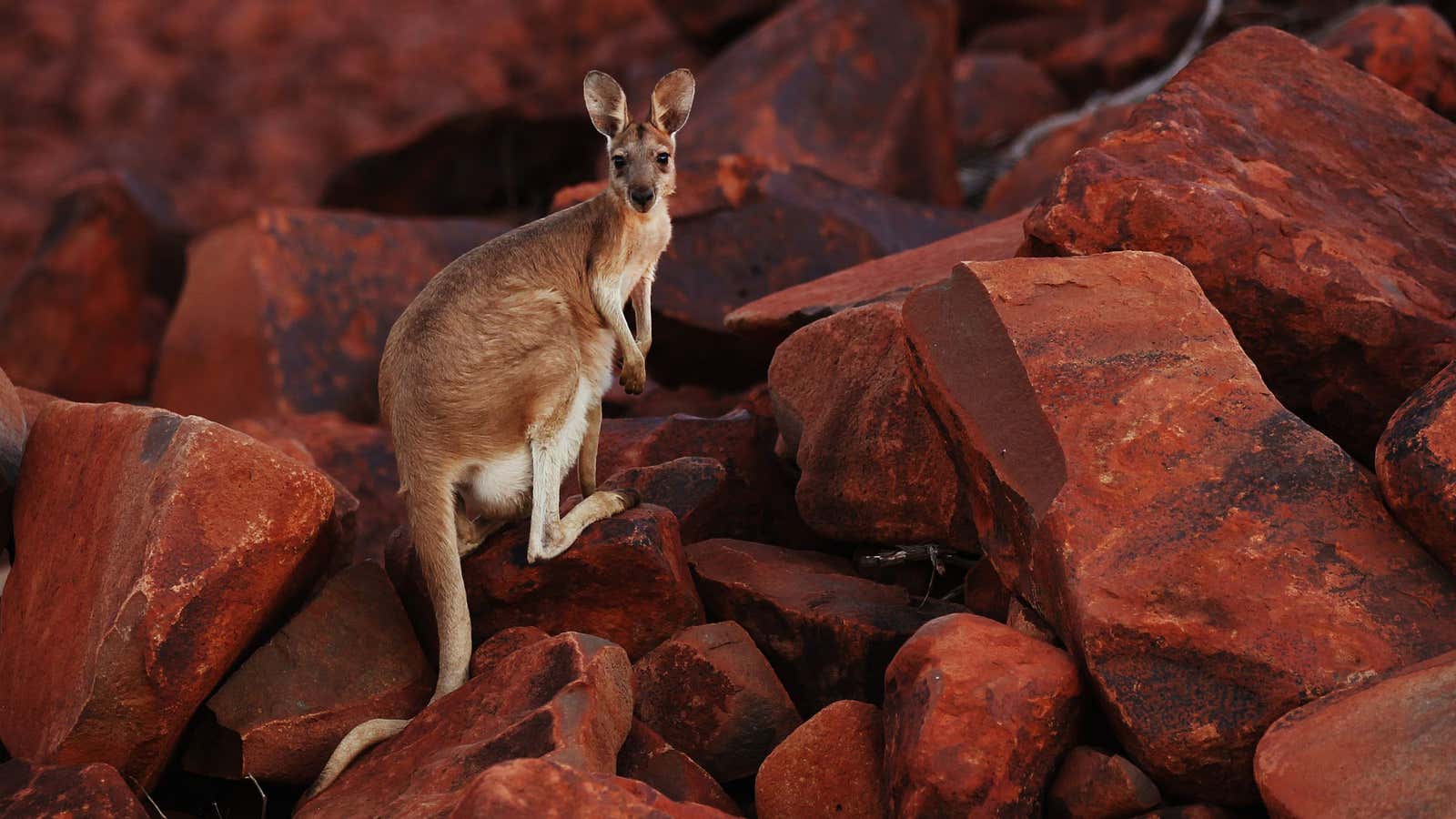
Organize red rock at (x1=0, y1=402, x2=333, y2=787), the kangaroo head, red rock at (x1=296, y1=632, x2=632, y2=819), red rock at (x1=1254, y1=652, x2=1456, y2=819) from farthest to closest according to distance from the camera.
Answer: the kangaroo head, red rock at (x1=0, y1=402, x2=333, y2=787), red rock at (x1=296, y1=632, x2=632, y2=819), red rock at (x1=1254, y1=652, x2=1456, y2=819)

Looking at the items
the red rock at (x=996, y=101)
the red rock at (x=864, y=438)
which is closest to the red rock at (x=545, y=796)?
the red rock at (x=864, y=438)

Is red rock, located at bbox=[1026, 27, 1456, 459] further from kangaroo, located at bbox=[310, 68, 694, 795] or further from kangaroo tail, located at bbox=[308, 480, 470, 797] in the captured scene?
kangaroo tail, located at bbox=[308, 480, 470, 797]

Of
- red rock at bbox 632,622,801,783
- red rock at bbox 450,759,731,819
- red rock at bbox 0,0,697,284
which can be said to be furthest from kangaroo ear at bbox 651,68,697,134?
red rock at bbox 0,0,697,284

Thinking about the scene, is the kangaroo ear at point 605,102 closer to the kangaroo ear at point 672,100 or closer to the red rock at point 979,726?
the kangaroo ear at point 672,100

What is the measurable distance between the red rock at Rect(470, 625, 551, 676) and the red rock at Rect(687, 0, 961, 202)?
5352 mm

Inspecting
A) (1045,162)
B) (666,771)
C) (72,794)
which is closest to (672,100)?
(666,771)

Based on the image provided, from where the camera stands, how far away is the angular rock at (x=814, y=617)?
4441 mm

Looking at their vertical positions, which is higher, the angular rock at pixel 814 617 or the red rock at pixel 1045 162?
the angular rock at pixel 814 617

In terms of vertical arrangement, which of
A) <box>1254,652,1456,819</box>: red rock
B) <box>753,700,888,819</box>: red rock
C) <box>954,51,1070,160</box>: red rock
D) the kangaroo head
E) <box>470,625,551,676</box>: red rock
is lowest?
<box>954,51,1070,160</box>: red rock

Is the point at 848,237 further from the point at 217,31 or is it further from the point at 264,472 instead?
the point at 217,31

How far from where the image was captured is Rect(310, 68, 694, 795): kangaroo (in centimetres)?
468

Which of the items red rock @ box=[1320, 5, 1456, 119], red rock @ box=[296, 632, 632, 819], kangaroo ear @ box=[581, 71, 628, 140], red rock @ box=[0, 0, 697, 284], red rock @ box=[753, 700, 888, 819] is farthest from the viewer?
red rock @ box=[0, 0, 697, 284]

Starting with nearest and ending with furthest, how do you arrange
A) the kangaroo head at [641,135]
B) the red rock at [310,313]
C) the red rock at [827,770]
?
1. the red rock at [827,770]
2. the kangaroo head at [641,135]
3. the red rock at [310,313]

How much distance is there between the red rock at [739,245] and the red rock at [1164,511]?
124 inches
